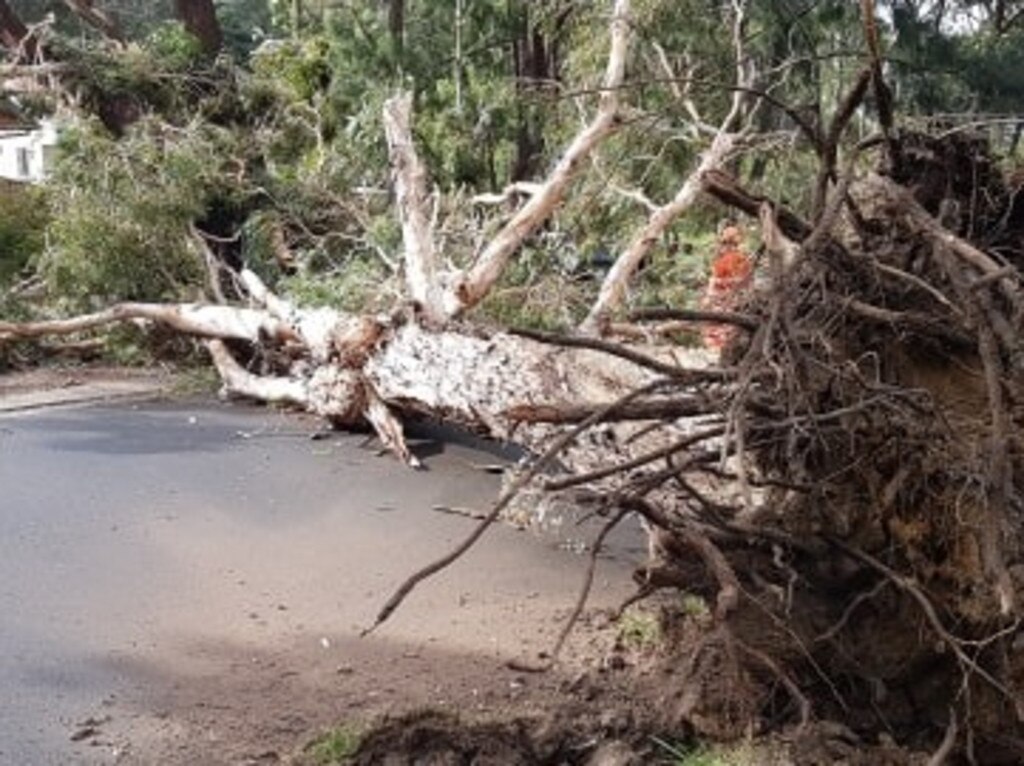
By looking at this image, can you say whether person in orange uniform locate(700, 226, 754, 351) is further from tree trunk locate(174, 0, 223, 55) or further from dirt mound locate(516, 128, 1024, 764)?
tree trunk locate(174, 0, 223, 55)

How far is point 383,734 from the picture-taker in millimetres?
3439

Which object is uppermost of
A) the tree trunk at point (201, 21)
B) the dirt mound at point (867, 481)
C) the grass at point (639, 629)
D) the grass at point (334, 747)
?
Result: the tree trunk at point (201, 21)

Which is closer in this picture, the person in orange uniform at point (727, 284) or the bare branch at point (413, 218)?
the person in orange uniform at point (727, 284)

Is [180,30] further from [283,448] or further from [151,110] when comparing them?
[283,448]

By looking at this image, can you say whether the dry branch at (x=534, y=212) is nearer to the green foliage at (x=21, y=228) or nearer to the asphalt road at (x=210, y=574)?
the asphalt road at (x=210, y=574)

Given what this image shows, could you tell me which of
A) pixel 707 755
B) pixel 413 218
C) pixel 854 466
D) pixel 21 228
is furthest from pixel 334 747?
pixel 21 228

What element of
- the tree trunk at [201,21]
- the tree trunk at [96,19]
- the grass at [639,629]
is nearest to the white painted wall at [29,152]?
the tree trunk at [96,19]

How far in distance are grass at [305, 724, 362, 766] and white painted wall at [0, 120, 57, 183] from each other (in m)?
8.36

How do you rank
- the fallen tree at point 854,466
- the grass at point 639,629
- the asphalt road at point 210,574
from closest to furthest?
the fallen tree at point 854,466 < the asphalt road at point 210,574 < the grass at point 639,629

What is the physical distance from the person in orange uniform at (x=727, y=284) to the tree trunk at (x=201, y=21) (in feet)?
21.4

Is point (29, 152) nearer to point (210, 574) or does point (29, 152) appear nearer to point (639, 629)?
point (210, 574)

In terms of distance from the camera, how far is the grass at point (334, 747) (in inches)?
130

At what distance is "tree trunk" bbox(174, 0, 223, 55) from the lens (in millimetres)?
12180

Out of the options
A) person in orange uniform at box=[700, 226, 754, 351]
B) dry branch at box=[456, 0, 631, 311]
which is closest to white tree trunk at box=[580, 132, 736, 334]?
person in orange uniform at box=[700, 226, 754, 351]
